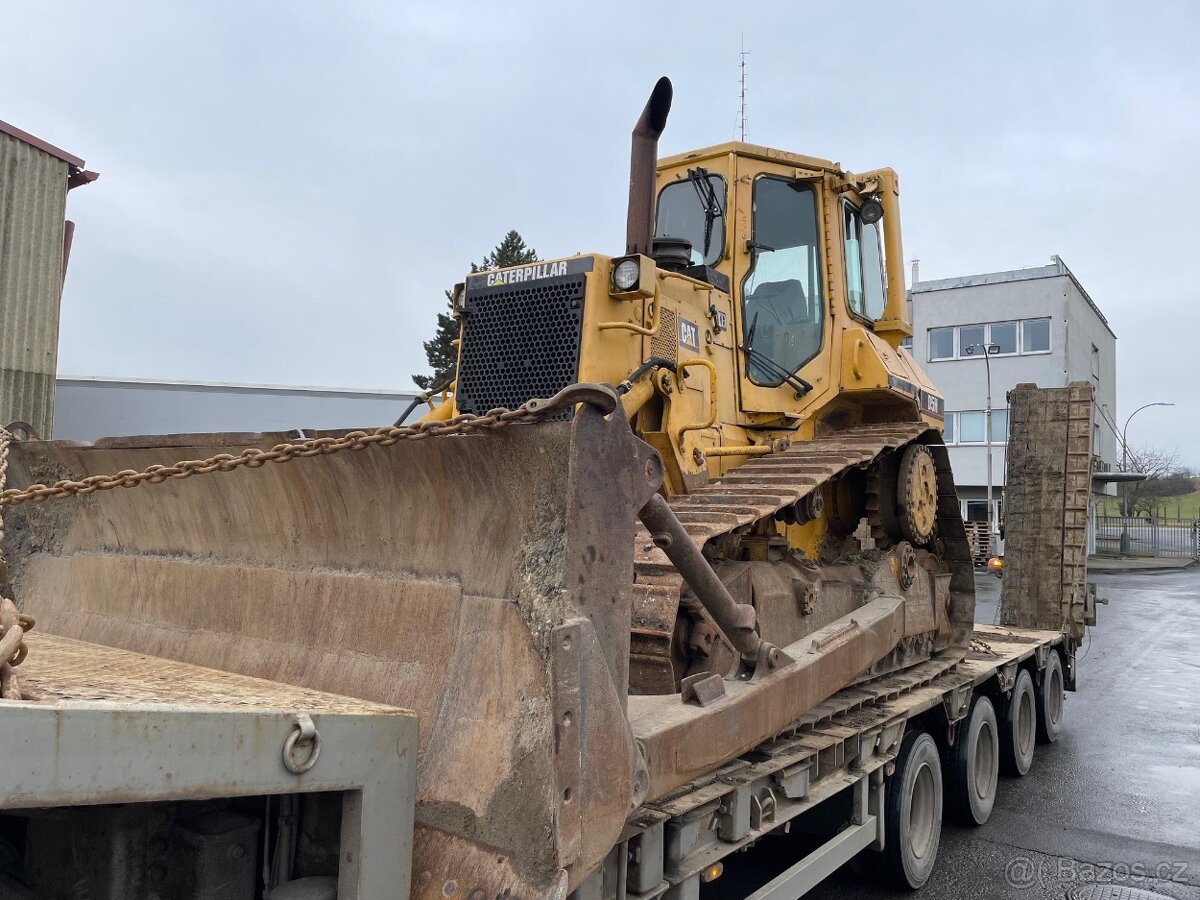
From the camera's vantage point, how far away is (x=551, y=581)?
98.0 inches

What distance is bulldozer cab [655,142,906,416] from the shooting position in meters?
5.70

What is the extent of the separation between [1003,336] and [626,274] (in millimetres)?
31680

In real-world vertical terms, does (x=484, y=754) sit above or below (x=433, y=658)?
below

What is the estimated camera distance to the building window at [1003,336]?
3288cm

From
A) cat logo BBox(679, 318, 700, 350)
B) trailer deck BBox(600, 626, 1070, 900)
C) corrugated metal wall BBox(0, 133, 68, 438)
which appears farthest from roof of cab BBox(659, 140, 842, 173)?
corrugated metal wall BBox(0, 133, 68, 438)

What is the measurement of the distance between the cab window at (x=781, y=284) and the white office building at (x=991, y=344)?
28082 mm

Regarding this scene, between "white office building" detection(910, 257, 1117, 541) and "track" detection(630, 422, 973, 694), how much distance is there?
88.4 feet

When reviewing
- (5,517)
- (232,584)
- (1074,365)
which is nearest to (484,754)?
(232,584)

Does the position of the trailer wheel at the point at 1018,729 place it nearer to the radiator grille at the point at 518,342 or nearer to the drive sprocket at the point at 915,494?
the drive sprocket at the point at 915,494

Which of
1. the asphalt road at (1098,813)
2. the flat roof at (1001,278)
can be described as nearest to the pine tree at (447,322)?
the flat roof at (1001,278)

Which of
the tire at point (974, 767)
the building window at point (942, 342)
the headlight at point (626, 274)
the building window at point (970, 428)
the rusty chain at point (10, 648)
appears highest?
the building window at point (942, 342)

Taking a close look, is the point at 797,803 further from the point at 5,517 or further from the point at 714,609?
the point at 5,517

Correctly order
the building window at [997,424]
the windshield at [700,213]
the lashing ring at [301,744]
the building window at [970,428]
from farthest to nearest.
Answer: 1. the building window at [970,428]
2. the building window at [997,424]
3. the windshield at [700,213]
4. the lashing ring at [301,744]

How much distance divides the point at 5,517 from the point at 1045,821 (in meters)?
6.36
